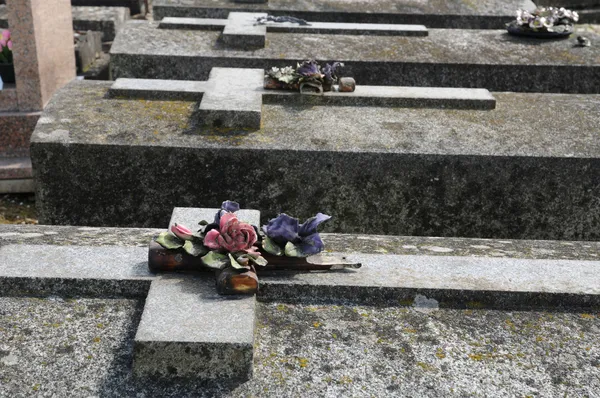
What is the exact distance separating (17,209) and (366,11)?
203 inches

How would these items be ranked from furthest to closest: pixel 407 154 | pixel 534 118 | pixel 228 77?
1. pixel 228 77
2. pixel 534 118
3. pixel 407 154

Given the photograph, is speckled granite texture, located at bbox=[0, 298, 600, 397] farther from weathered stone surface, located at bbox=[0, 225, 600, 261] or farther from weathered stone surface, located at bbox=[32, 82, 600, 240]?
weathered stone surface, located at bbox=[32, 82, 600, 240]

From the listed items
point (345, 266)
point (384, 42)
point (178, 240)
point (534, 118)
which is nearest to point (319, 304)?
point (345, 266)

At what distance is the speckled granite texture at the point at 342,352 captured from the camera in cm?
256

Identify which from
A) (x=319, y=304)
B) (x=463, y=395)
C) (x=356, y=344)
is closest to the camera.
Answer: (x=463, y=395)

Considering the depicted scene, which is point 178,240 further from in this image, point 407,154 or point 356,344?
point 407,154

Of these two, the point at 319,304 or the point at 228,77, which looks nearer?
the point at 319,304

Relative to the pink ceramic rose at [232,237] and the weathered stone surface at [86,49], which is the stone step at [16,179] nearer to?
the weathered stone surface at [86,49]

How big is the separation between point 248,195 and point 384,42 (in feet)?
11.5

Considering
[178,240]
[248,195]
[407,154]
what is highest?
[178,240]

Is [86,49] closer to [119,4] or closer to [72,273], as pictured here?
[119,4]

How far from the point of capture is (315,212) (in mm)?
5395

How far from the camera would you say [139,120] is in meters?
5.66

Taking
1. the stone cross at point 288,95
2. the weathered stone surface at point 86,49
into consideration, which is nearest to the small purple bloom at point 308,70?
the stone cross at point 288,95
